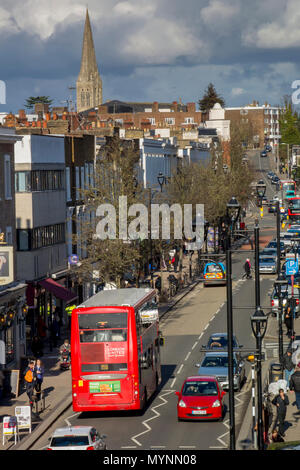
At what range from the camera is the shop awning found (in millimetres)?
61438

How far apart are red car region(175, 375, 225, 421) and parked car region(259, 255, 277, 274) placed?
49.3 metres

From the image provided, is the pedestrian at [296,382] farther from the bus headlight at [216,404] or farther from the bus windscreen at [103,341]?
the bus windscreen at [103,341]

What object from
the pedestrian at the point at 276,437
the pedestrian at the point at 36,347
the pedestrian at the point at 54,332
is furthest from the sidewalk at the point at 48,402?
the pedestrian at the point at 276,437

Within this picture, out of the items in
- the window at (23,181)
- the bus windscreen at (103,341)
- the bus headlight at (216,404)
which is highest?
the window at (23,181)

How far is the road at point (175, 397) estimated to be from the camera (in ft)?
111

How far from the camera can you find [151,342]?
41.2 metres

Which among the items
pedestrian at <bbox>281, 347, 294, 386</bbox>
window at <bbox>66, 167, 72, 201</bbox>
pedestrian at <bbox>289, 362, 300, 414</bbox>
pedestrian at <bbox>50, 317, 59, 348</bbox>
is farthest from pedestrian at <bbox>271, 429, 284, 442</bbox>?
window at <bbox>66, 167, 72, 201</bbox>

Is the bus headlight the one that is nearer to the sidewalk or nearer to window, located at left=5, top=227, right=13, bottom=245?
the sidewalk

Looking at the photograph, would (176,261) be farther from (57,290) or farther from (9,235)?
(9,235)

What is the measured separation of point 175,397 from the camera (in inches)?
1665

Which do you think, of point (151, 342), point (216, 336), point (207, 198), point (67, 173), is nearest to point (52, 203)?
point (67, 173)

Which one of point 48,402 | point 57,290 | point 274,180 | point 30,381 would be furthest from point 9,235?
point 274,180

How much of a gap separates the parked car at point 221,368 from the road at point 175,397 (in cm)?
58
